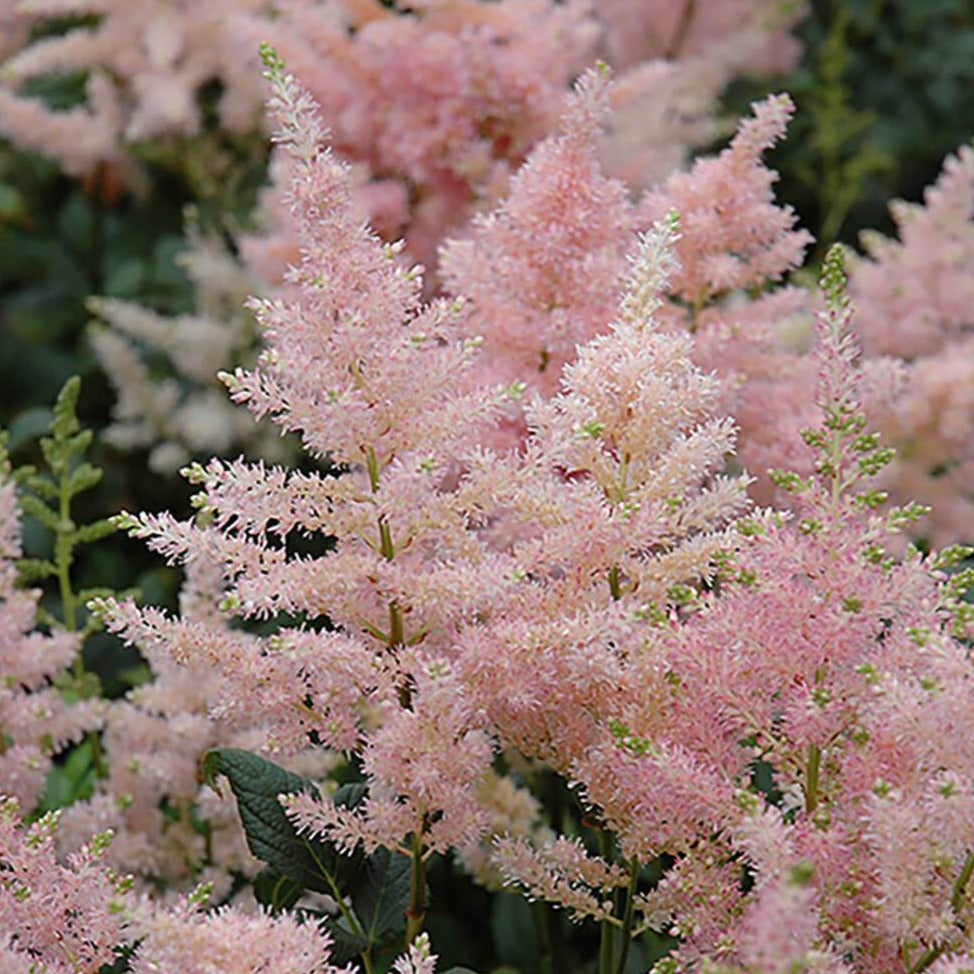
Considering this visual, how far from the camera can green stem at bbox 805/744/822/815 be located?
0.76 m

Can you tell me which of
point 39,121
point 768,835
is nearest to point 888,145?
point 39,121

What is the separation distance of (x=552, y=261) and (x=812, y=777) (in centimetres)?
43

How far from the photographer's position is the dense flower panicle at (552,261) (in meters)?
1.05

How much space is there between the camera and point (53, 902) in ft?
2.59

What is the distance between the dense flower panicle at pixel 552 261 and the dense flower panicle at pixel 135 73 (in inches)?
35.7

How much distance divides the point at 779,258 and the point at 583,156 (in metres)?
0.18

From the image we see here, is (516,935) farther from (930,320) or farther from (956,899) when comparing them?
(930,320)

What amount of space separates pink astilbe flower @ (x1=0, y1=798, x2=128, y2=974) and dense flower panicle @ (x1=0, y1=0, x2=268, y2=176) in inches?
48.8

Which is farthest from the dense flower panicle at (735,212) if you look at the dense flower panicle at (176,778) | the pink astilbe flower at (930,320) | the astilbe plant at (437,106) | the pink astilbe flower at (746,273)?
the dense flower panicle at (176,778)

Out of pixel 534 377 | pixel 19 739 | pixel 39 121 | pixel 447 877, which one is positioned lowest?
pixel 447 877

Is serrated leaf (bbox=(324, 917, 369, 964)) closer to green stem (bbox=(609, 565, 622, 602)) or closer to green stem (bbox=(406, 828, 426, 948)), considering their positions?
green stem (bbox=(406, 828, 426, 948))

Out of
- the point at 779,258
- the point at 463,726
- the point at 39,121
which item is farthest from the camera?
the point at 39,121

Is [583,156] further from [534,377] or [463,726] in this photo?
[463,726]

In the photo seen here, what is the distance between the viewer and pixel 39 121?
6.46 ft
